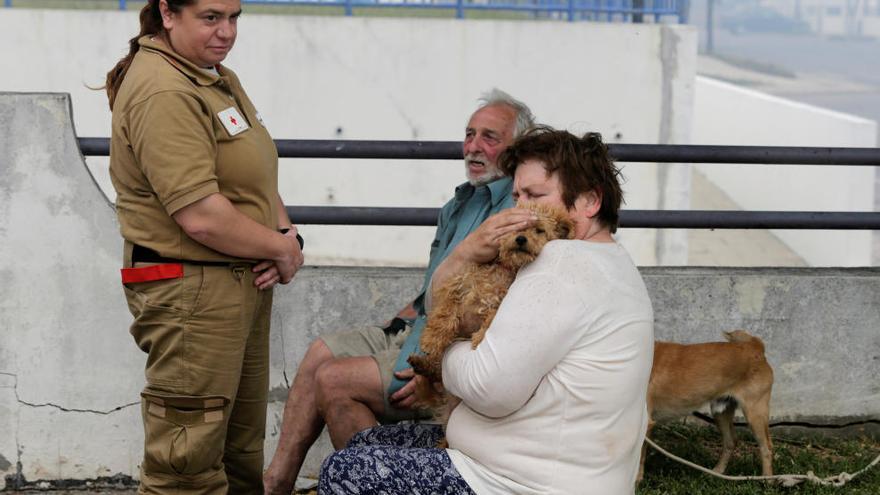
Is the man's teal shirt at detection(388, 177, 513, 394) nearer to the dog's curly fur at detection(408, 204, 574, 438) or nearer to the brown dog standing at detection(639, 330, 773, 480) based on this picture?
the dog's curly fur at detection(408, 204, 574, 438)

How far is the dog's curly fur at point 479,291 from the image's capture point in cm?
299

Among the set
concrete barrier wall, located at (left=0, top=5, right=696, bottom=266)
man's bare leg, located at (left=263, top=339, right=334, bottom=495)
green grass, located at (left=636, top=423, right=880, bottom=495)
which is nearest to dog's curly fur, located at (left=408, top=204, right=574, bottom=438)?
man's bare leg, located at (left=263, top=339, right=334, bottom=495)

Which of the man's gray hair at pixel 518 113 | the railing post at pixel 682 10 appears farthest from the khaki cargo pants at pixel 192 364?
the railing post at pixel 682 10

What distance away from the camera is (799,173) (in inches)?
603

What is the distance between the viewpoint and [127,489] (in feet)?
16.1

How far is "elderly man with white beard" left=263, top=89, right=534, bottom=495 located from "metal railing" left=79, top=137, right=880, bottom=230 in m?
0.68

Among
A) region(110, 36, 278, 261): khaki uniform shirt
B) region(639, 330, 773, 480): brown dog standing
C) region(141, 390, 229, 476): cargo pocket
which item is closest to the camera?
region(110, 36, 278, 261): khaki uniform shirt

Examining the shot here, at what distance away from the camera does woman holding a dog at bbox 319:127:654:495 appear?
285 centimetres

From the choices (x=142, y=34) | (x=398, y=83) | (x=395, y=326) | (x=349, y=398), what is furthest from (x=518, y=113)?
(x=398, y=83)

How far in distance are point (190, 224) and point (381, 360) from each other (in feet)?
3.19

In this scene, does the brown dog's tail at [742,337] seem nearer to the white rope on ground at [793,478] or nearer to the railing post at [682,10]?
the white rope on ground at [793,478]

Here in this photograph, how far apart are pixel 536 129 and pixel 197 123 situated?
913 millimetres

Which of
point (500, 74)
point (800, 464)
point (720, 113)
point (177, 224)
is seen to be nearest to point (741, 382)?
point (800, 464)

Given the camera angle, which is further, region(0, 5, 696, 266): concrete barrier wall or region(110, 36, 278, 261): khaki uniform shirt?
region(0, 5, 696, 266): concrete barrier wall
